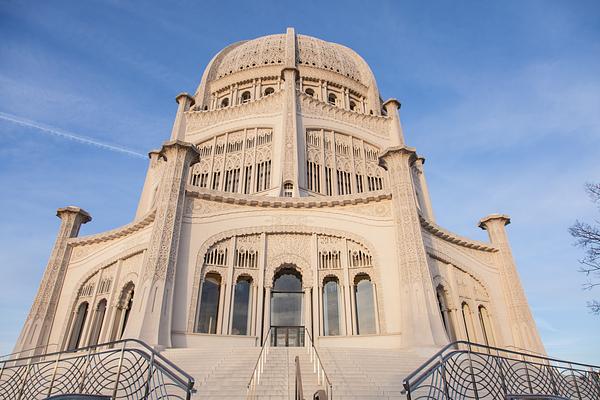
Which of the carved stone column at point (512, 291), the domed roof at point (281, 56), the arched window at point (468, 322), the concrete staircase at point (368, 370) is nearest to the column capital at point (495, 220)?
the carved stone column at point (512, 291)

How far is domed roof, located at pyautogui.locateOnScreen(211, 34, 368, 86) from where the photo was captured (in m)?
29.6

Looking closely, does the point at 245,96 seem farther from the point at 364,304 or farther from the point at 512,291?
the point at 512,291

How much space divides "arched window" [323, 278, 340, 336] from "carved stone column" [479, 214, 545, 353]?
323 inches

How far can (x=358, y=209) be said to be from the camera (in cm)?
1616

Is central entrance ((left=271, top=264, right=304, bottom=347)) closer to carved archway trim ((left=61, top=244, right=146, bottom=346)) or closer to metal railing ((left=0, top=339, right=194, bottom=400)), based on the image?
metal railing ((left=0, top=339, right=194, bottom=400))

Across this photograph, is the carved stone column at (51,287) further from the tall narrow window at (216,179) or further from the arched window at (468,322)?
the arched window at (468,322)

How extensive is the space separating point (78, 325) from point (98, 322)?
3.67ft

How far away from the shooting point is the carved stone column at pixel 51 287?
15836 millimetres

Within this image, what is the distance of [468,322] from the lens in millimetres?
16281

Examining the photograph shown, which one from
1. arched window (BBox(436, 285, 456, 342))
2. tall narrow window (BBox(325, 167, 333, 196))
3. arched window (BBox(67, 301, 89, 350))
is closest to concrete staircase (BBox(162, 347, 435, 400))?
arched window (BBox(436, 285, 456, 342))

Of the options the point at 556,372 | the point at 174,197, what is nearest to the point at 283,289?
the point at 174,197

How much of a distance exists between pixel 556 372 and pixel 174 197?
12.6 m

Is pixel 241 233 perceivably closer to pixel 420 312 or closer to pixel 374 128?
pixel 420 312

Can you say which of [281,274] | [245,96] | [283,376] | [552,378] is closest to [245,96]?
[245,96]
